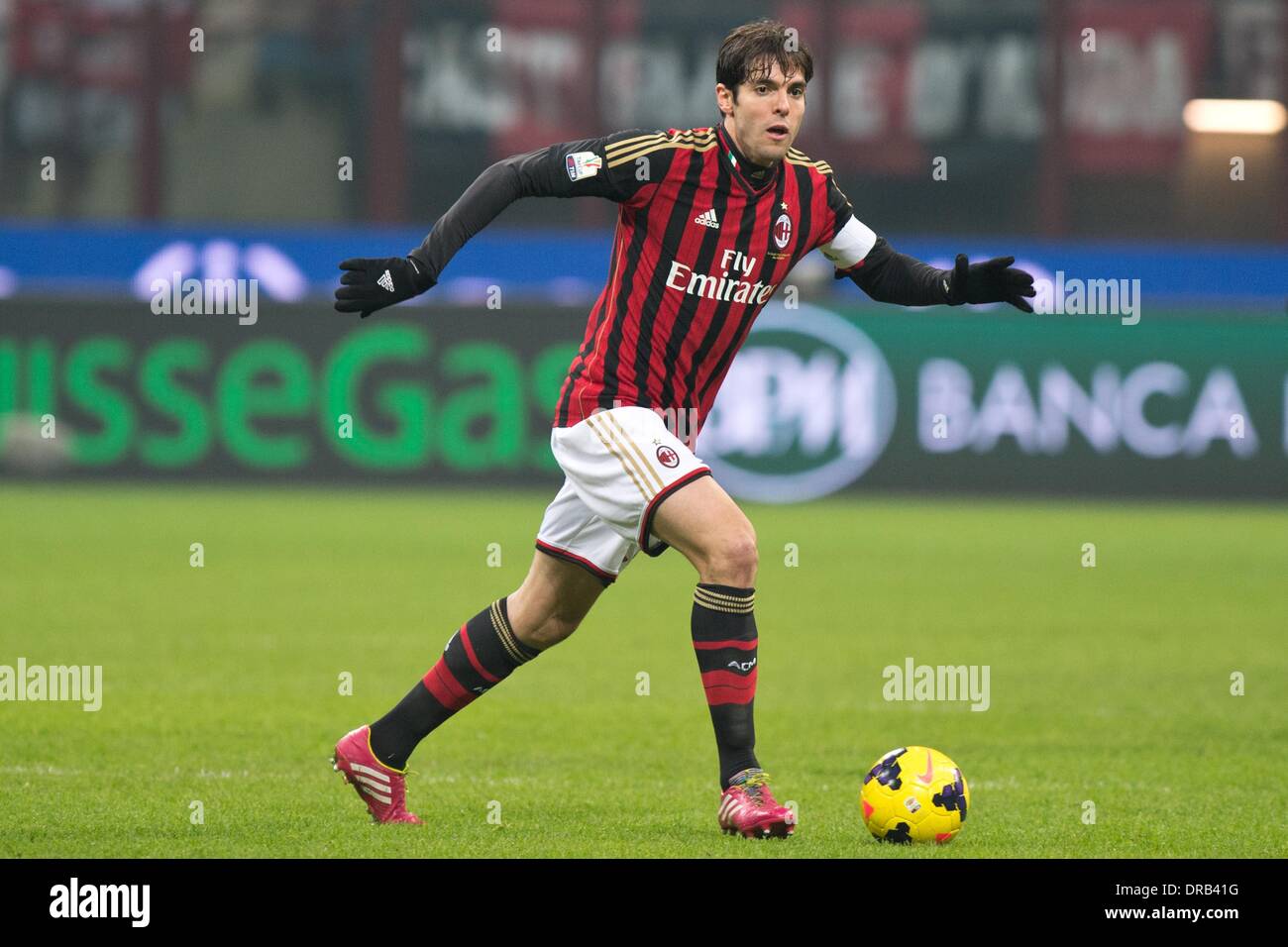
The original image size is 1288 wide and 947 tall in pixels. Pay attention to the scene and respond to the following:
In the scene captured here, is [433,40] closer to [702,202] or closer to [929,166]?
[929,166]

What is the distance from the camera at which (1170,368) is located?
17.2 m

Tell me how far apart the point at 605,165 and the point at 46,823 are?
226cm

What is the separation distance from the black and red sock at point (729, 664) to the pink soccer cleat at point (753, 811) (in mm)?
44

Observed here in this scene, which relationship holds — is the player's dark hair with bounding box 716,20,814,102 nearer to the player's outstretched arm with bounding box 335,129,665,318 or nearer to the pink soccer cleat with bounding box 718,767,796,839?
the player's outstretched arm with bounding box 335,129,665,318

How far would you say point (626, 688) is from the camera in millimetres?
8453

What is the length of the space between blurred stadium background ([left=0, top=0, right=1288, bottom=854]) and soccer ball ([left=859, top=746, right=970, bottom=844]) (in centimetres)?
51

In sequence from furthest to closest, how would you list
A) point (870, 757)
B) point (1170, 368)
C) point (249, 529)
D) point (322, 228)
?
1. point (322, 228)
2. point (1170, 368)
3. point (249, 529)
4. point (870, 757)

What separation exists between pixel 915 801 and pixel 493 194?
74.8 inches

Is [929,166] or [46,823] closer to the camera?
[46,823]

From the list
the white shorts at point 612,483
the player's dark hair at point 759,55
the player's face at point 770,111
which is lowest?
the white shorts at point 612,483

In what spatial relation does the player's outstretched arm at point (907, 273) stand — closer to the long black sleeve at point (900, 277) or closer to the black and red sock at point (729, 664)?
the long black sleeve at point (900, 277)

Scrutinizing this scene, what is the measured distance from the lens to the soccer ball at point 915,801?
5.20 meters

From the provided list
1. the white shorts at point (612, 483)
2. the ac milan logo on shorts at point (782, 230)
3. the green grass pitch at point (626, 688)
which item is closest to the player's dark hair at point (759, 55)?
the ac milan logo on shorts at point (782, 230)
